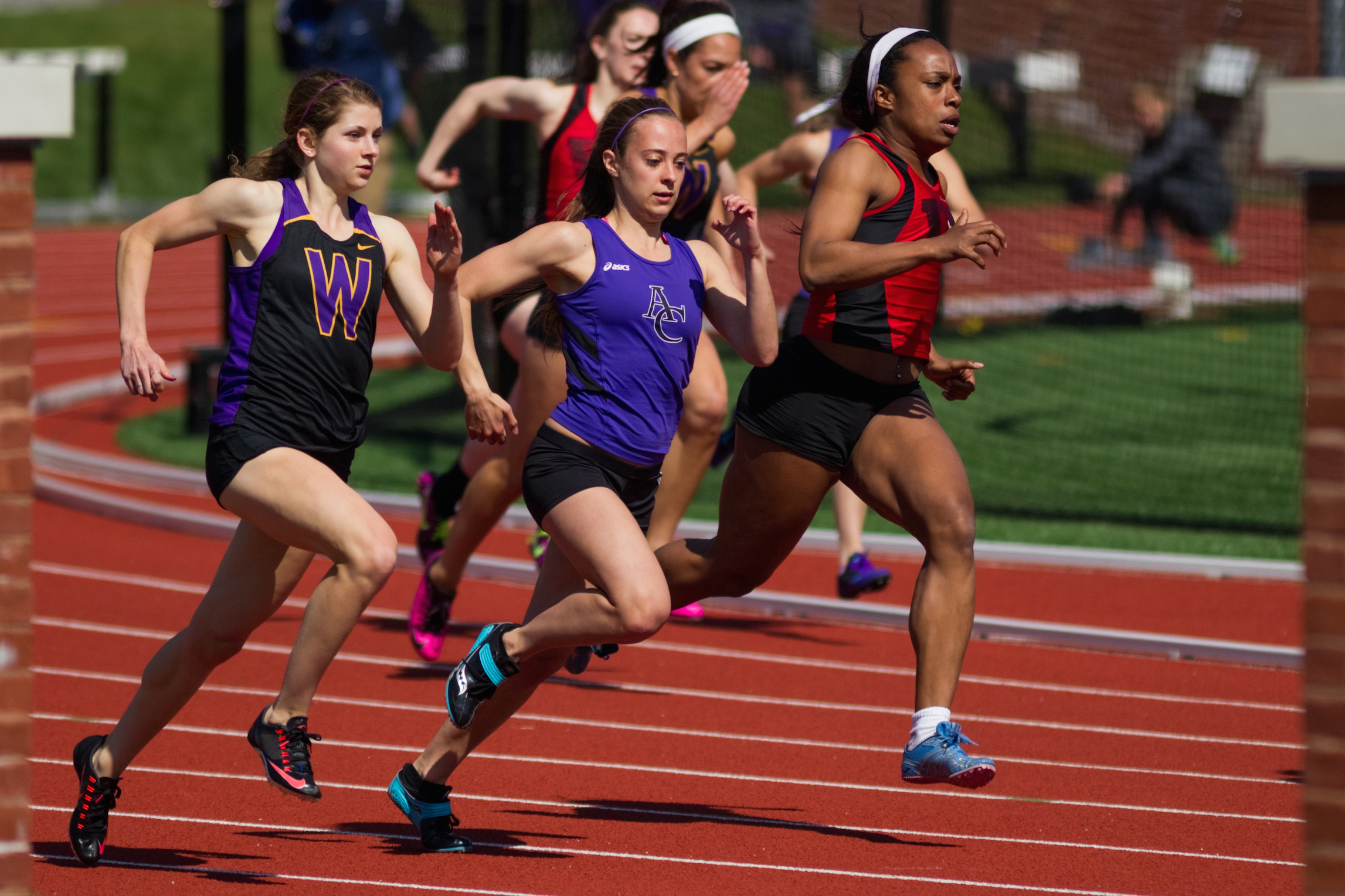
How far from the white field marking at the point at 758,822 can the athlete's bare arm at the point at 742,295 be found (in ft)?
4.32

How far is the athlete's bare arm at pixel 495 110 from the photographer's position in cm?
727

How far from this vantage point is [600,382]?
4.84 m

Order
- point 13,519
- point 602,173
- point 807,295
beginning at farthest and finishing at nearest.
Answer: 1. point 807,295
2. point 602,173
3. point 13,519

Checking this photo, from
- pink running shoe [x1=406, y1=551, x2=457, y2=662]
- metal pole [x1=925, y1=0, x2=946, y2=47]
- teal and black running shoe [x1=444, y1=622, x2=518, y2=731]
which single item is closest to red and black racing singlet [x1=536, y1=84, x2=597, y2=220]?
pink running shoe [x1=406, y1=551, x2=457, y2=662]

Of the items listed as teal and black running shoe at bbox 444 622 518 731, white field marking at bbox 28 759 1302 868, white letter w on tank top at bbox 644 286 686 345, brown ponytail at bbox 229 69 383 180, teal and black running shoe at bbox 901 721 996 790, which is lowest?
white field marking at bbox 28 759 1302 868

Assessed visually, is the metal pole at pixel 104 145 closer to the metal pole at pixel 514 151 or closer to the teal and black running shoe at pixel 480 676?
the metal pole at pixel 514 151

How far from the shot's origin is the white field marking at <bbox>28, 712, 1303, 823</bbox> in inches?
215

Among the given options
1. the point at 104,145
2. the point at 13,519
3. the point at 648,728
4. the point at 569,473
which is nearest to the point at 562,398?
the point at 648,728

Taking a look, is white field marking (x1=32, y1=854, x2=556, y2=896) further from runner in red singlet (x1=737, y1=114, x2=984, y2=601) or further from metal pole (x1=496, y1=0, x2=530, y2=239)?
metal pole (x1=496, y1=0, x2=530, y2=239)

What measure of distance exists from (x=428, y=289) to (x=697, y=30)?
2.21 meters

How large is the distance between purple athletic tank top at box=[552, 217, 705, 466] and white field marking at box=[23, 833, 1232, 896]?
1.05 m

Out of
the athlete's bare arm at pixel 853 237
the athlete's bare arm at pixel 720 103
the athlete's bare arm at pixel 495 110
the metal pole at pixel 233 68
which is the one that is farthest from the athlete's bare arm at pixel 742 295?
the metal pole at pixel 233 68

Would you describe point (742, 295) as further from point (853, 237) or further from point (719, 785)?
point (719, 785)

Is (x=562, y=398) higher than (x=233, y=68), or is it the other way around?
(x=233, y=68)
